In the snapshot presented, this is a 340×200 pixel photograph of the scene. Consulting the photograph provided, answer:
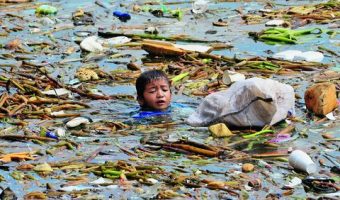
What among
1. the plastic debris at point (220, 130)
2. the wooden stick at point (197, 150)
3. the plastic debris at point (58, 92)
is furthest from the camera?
the plastic debris at point (58, 92)

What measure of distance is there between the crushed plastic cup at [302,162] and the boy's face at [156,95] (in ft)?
8.57

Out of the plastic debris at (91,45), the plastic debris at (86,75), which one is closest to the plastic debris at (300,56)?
the plastic debris at (86,75)

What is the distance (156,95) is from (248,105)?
4.74 feet

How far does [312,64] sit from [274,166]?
3.86 m

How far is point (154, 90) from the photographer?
35.3 ft

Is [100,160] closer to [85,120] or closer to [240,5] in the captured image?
[85,120]

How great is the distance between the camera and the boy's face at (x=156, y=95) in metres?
10.7

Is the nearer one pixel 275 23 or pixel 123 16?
pixel 275 23

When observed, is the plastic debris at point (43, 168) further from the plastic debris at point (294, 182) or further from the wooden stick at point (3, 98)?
the wooden stick at point (3, 98)

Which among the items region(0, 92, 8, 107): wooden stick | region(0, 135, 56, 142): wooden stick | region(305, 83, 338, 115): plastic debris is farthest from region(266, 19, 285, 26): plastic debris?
region(0, 135, 56, 142): wooden stick

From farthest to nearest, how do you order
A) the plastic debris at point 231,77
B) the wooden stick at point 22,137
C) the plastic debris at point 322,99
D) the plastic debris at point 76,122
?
1. the plastic debris at point 231,77
2. the plastic debris at point 322,99
3. the plastic debris at point 76,122
4. the wooden stick at point 22,137

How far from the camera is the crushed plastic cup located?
8148 mm

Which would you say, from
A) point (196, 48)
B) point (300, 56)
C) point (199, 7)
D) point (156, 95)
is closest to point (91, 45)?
point (196, 48)

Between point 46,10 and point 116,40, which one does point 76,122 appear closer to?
point 116,40
